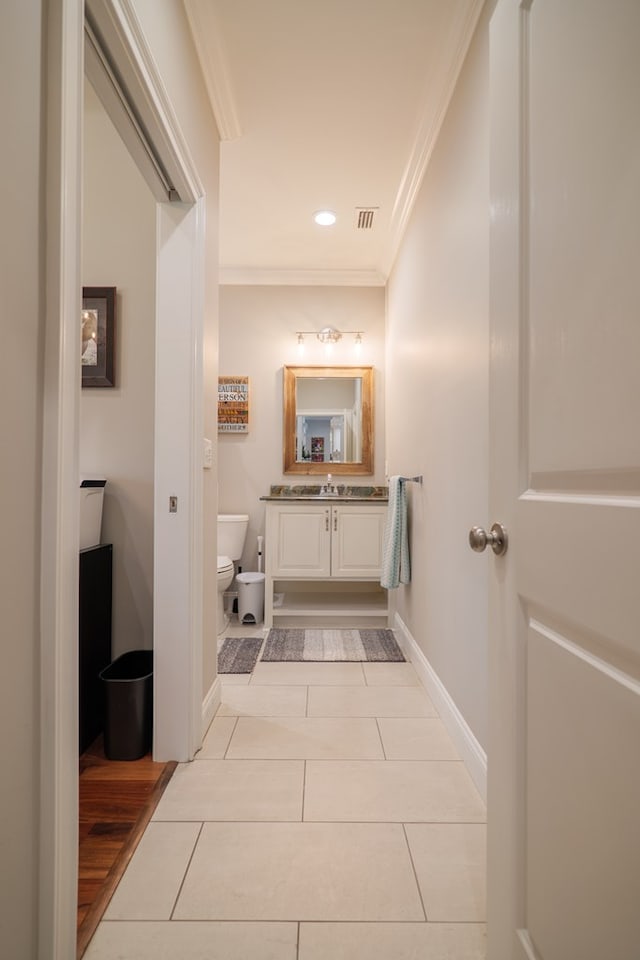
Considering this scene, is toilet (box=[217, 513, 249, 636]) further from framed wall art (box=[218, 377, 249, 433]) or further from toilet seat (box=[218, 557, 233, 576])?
framed wall art (box=[218, 377, 249, 433])

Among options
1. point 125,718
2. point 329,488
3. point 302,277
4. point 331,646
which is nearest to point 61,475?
point 125,718

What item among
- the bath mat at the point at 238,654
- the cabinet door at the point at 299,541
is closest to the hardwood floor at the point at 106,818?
the bath mat at the point at 238,654

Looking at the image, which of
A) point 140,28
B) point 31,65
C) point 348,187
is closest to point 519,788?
point 31,65

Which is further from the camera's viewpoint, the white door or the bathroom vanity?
the bathroom vanity

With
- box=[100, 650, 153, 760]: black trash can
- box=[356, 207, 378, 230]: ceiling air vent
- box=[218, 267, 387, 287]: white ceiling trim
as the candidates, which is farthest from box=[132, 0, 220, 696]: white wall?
box=[218, 267, 387, 287]: white ceiling trim

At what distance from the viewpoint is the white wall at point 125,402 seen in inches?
77.9

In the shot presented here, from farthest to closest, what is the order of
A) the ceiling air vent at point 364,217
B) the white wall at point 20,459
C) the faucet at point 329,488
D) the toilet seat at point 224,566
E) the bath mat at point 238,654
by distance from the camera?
the faucet at point 329,488 → the toilet seat at point 224,566 → the ceiling air vent at point 364,217 → the bath mat at point 238,654 → the white wall at point 20,459

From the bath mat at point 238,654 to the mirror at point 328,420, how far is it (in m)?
1.35

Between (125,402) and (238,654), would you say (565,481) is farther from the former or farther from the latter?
(238,654)

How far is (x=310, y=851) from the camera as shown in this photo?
1260mm

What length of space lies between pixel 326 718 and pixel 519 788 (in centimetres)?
129

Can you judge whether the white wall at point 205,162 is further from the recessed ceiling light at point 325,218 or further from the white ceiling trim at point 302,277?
the white ceiling trim at point 302,277

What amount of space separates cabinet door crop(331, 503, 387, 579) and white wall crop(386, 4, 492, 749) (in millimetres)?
584

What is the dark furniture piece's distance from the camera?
1.74 m
